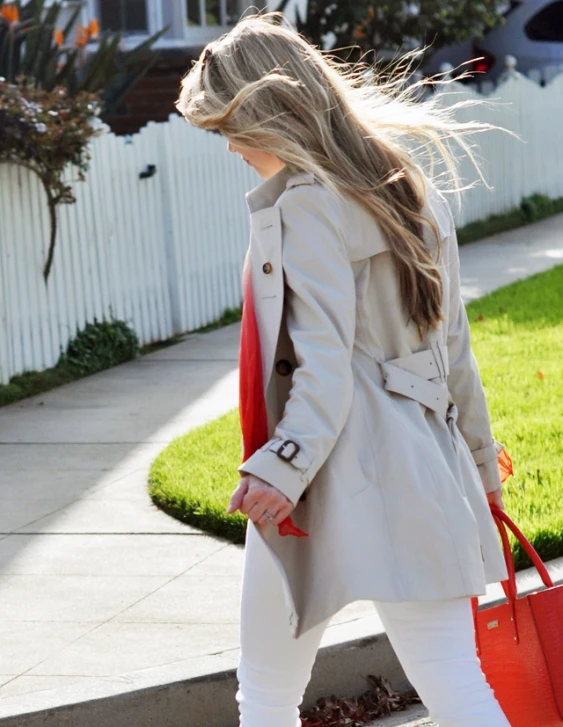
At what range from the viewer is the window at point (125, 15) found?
1523 cm

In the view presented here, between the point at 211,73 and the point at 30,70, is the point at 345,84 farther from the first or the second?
the point at 30,70

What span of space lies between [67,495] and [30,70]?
5.15 meters

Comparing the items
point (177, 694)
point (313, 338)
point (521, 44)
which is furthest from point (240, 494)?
point (521, 44)

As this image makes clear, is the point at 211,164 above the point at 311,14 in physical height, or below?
below

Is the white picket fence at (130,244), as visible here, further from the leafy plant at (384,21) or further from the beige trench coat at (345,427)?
the beige trench coat at (345,427)

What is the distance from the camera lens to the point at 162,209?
10.1 metres

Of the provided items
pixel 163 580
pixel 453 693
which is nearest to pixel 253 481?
pixel 453 693

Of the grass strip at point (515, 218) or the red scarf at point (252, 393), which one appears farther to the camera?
the grass strip at point (515, 218)

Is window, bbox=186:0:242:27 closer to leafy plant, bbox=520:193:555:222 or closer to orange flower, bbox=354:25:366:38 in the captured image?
orange flower, bbox=354:25:366:38

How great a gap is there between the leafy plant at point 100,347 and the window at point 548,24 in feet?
43.9

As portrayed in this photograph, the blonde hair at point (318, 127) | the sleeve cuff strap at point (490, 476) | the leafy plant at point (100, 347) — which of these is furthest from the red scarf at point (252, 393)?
the leafy plant at point (100, 347)

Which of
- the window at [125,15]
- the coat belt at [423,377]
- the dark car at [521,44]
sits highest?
the window at [125,15]

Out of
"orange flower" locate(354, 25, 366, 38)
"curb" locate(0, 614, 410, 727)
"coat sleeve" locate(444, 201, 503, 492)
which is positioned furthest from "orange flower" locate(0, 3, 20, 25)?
"coat sleeve" locate(444, 201, 503, 492)

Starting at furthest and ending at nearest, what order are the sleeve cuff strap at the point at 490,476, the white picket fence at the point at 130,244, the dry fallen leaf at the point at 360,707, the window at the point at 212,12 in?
the window at the point at 212,12
the white picket fence at the point at 130,244
the dry fallen leaf at the point at 360,707
the sleeve cuff strap at the point at 490,476
